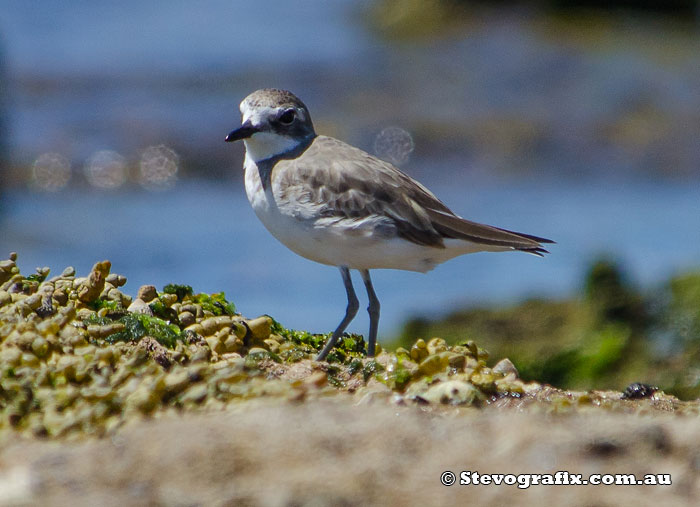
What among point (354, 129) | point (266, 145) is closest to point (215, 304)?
point (266, 145)

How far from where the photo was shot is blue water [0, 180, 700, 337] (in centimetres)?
1260

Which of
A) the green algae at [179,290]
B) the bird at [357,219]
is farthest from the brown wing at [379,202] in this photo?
the green algae at [179,290]

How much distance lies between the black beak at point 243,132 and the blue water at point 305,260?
3754 mm

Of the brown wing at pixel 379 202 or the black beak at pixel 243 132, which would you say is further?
the black beak at pixel 243 132

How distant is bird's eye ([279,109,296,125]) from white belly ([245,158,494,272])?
1.86 feet

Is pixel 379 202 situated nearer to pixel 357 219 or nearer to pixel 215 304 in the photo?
pixel 357 219

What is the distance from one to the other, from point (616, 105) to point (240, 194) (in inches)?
339

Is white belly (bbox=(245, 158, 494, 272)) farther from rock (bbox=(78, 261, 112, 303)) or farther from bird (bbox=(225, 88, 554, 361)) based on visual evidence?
rock (bbox=(78, 261, 112, 303))

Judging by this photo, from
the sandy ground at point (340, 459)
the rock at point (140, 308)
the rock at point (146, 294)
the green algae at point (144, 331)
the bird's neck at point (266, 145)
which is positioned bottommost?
the sandy ground at point (340, 459)

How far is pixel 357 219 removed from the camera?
6.35 meters

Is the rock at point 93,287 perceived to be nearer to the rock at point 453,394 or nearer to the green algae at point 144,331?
the green algae at point 144,331

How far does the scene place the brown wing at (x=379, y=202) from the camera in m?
6.39

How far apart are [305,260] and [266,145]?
6.90 m

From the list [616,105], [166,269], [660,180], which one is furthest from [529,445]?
[616,105]
